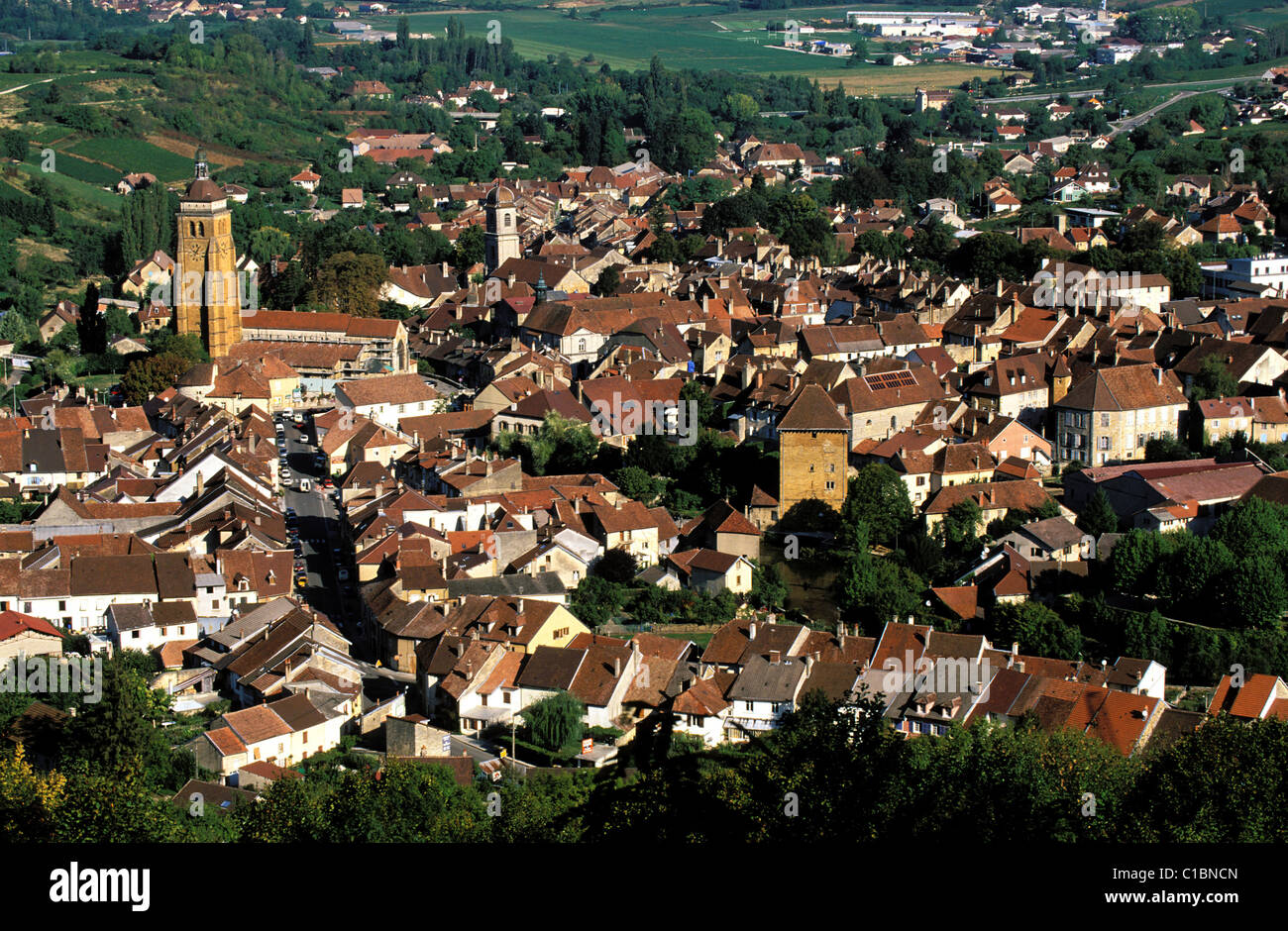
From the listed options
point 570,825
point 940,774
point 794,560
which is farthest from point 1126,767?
point 794,560

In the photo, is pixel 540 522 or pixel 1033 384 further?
pixel 1033 384

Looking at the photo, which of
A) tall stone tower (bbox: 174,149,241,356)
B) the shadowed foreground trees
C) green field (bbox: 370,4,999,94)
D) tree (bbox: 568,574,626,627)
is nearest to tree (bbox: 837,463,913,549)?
tree (bbox: 568,574,626,627)

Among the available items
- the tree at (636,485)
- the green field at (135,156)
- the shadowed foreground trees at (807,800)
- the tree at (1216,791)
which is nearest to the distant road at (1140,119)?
the green field at (135,156)

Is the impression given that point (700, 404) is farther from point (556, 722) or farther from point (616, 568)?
point (556, 722)

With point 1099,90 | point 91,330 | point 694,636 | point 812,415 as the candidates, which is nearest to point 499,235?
point 91,330
